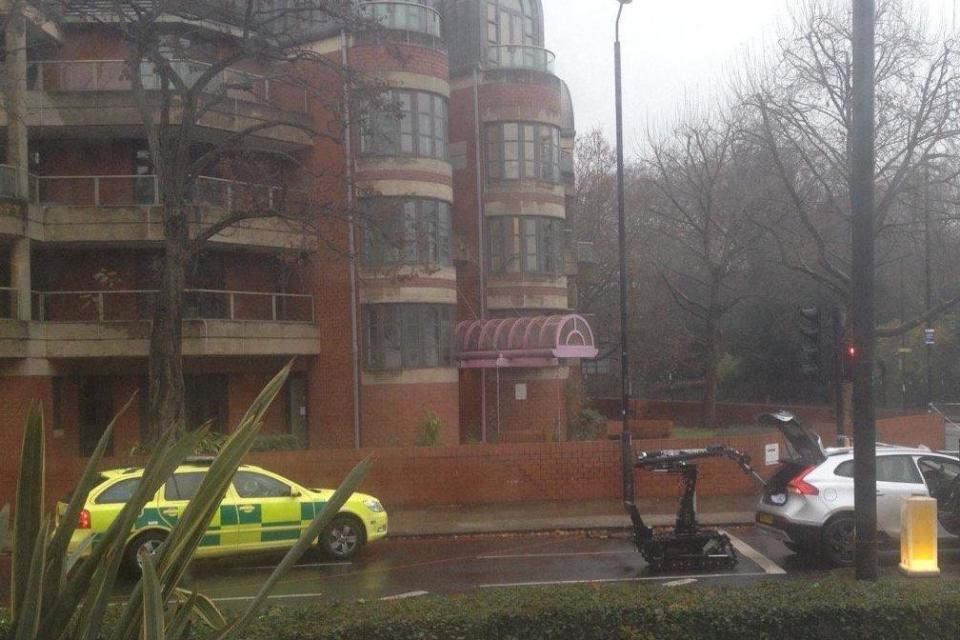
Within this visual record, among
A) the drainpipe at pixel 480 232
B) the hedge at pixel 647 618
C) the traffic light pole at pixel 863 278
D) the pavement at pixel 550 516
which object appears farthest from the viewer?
the drainpipe at pixel 480 232

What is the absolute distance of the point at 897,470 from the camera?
46.2 ft

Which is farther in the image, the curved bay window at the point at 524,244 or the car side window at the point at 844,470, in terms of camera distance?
the curved bay window at the point at 524,244

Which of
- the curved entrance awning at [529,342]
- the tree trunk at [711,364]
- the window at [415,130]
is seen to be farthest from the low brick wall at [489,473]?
the tree trunk at [711,364]

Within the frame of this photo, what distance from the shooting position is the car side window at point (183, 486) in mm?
14281

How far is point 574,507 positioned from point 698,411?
26383 millimetres

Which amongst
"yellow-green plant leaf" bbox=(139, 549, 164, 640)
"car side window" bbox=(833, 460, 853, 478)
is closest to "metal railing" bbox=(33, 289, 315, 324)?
"car side window" bbox=(833, 460, 853, 478)

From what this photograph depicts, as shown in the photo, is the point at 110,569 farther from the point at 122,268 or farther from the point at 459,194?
the point at 459,194

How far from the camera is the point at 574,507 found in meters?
19.8

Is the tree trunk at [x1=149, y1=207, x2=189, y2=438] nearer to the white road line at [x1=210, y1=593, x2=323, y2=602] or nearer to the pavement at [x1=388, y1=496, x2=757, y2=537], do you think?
the pavement at [x1=388, y1=496, x2=757, y2=537]

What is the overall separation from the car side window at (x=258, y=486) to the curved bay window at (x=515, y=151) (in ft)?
60.2

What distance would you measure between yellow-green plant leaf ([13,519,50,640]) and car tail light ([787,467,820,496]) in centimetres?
1134

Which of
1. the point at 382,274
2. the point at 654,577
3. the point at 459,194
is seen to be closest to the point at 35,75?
the point at 382,274

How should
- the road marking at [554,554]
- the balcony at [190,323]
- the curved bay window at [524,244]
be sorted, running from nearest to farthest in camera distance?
the road marking at [554,554] < the balcony at [190,323] < the curved bay window at [524,244]

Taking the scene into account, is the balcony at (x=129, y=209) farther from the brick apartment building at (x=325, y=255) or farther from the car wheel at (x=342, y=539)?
the car wheel at (x=342, y=539)
